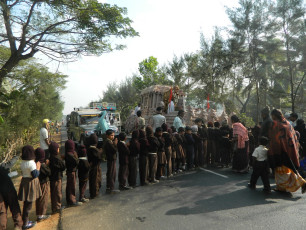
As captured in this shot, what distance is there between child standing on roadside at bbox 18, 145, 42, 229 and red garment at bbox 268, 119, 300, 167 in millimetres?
5114

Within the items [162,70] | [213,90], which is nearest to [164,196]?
[213,90]

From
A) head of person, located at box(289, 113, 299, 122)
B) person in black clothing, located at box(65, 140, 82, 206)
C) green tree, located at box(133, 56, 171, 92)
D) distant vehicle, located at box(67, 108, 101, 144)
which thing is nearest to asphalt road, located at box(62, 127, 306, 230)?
person in black clothing, located at box(65, 140, 82, 206)

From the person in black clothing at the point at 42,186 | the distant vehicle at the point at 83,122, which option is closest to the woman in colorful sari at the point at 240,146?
the person in black clothing at the point at 42,186

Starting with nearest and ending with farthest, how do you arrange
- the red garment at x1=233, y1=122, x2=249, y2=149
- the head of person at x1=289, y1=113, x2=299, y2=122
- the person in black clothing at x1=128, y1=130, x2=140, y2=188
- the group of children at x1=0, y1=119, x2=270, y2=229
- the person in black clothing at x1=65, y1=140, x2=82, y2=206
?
1. the group of children at x1=0, y1=119, x2=270, y2=229
2. the person in black clothing at x1=65, y1=140, x2=82, y2=206
3. the person in black clothing at x1=128, y1=130, x2=140, y2=188
4. the red garment at x1=233, y1=122, x2=249, y2=149
5. the head of person at x1=289, y1=113, x2=299, y2=122

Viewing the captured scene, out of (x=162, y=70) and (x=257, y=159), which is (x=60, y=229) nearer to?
(x=257, y=159)

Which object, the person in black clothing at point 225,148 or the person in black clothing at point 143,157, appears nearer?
the person in black clothing at point 143,157

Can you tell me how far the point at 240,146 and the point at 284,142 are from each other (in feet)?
6.26

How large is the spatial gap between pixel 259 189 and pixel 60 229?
461cm

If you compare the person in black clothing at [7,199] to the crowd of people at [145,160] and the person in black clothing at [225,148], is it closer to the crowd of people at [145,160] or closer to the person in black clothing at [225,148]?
the crowd of people at [145,160]

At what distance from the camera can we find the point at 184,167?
7.77m

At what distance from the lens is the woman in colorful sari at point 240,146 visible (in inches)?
285

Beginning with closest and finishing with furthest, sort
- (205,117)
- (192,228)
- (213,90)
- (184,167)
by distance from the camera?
(192,228), (184,167), (205,117), (213,90)

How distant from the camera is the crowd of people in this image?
3975 millimetres

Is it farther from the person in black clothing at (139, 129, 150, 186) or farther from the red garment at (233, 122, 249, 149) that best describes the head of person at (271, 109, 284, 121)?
the person in black clothing at (139, 129, 150, 186)
